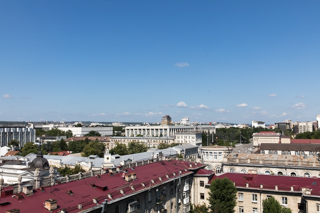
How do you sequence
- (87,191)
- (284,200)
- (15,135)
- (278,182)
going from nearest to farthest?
(87,191), (284,200), (278,182), (15,135)

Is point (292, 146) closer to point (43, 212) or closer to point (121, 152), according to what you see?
point (121, 152)

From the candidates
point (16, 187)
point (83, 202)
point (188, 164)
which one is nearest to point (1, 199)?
point (16, 187)

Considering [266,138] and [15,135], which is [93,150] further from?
[15,135]

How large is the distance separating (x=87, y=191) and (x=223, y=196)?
59.4ft

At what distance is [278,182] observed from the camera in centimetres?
3919

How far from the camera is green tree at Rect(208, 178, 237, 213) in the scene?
116 ft

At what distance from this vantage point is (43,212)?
2155 cm

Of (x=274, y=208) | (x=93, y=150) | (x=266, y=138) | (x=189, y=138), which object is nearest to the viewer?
(x=274, y=208)

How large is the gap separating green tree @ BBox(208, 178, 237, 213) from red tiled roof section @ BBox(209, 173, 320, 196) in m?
3.31

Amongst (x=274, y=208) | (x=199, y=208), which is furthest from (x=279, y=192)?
(x=199, y=208)

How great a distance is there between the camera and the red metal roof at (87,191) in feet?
74.1

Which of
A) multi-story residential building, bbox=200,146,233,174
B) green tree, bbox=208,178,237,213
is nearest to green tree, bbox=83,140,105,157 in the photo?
multi-story residential building, bbox=200,146,233,174

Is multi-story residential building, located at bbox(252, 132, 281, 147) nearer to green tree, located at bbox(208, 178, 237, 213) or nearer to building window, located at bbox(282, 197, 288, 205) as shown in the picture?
building window, located at bbox(282, 197, 288, 205)

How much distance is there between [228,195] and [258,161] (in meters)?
17.2
